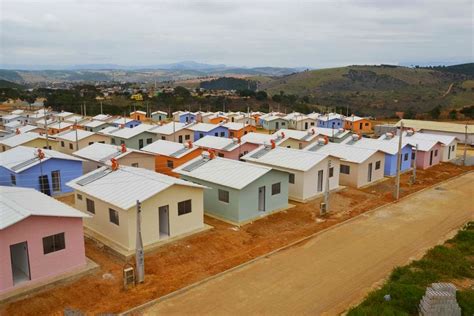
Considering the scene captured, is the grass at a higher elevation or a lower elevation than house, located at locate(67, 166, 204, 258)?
lower

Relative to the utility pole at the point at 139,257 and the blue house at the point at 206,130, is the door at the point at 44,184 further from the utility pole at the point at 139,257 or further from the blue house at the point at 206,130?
the blue house at the point at 206,130

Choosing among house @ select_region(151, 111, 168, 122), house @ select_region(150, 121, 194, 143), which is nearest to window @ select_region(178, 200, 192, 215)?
house @ select_region(150, 121, 194, 143)

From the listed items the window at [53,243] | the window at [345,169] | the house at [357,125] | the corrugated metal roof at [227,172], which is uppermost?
the corrugated metal roof at [227,172]

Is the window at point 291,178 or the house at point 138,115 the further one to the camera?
the house at point 138,115

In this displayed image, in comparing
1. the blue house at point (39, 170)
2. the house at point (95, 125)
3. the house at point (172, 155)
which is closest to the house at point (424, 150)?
the house at point (172, 155)

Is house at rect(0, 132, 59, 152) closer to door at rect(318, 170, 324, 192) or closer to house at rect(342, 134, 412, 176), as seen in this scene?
door at rect(318, 170, 324, 192)

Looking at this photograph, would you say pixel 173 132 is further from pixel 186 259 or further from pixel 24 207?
pixel 24 207

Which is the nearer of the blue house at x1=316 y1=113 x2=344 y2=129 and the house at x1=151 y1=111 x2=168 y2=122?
the blue house at x1=316 y1=113 x2=344 y2=129

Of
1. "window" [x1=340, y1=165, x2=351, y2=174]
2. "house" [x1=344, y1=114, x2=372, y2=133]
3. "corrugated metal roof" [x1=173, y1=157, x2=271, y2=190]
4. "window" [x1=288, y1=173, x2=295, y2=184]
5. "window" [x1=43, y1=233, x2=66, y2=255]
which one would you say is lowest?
"house" [x1=344, y1=114, x2=372, y2=133]

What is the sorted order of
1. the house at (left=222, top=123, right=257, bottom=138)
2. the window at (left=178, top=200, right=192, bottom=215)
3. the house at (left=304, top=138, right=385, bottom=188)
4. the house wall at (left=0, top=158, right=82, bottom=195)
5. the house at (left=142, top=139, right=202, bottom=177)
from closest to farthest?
the window at (left=178, top=200, right=192, bottom=215)
the house wall at (left=0, top=158, right=82, bottom=195)
the house at (left=304, top=138, right=385, bottom=188)
the house at (left=142, top=139, right=202, bottom=177)
the house at (left=222, top=123, right=257, bottom=138)
